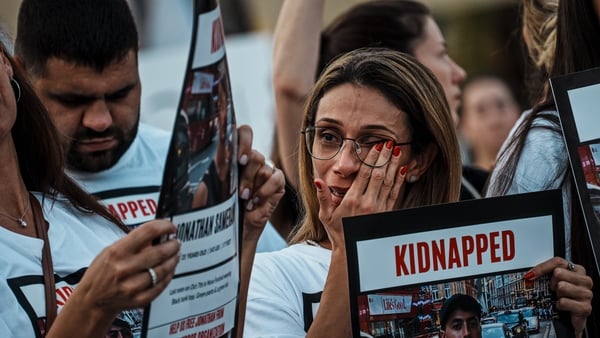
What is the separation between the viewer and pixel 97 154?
342cm

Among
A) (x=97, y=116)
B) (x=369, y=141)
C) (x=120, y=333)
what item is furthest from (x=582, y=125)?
(x=97, y=116)

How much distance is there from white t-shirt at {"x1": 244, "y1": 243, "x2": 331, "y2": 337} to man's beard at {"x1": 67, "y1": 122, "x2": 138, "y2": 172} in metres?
0.91

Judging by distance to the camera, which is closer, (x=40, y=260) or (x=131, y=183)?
(x=40, y=260)

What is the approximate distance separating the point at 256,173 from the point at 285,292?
40cm

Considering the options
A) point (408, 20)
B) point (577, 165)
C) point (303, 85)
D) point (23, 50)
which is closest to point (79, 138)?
point (23, 50)

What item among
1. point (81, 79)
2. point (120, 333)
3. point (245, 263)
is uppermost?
point (81, 79)

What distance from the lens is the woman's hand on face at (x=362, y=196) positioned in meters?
2.42

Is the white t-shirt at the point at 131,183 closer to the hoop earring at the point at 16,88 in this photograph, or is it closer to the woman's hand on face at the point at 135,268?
the hoop earring at the point at 16,88

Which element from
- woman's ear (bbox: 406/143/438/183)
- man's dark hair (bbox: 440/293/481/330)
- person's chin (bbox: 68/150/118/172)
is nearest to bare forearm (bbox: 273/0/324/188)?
person's chin (bbox: 68/150/118/172)

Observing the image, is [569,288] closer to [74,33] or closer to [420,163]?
[420,163]

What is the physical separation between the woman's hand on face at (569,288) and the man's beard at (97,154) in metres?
1.49

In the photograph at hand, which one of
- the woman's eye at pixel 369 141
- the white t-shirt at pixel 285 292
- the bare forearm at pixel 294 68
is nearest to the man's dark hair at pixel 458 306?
the white t-shirt at pixel 285 292

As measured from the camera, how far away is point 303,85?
392 cm

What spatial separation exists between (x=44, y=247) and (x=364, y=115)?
77 cm
